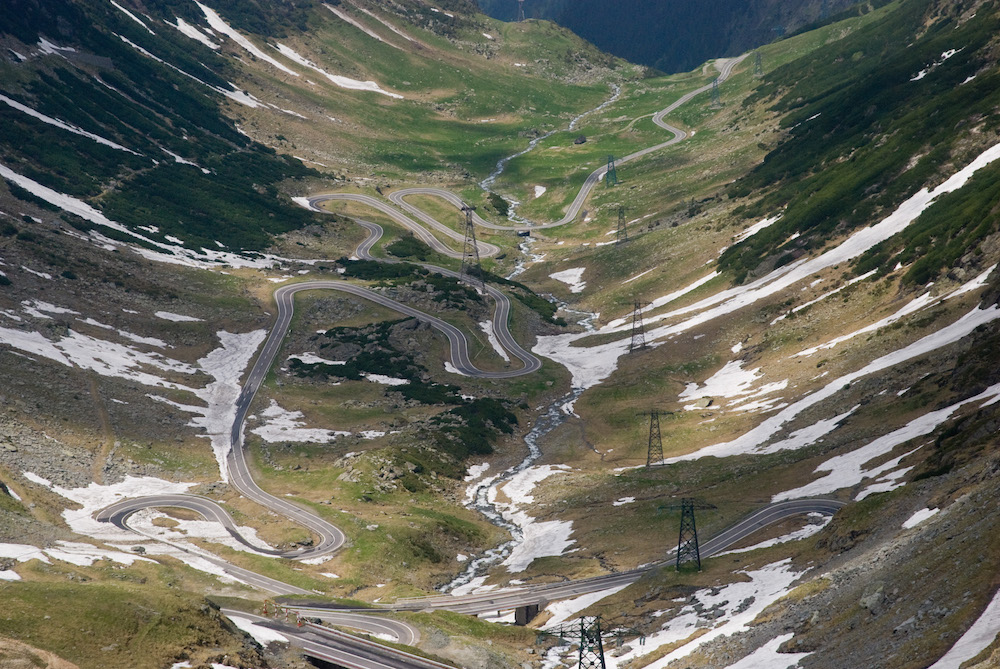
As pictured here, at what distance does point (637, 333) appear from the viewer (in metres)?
137

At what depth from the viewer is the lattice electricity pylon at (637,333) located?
433 ft

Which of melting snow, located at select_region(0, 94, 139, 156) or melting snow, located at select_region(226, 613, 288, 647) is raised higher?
melting snow, located at select_region(0, 94, 139, 156)

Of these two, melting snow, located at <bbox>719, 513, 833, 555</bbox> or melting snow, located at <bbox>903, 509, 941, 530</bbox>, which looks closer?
melting snow, located at <bbox>903, 509, 941, 530</bbox>

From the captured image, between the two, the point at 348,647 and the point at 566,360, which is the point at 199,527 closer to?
the point at 348,647

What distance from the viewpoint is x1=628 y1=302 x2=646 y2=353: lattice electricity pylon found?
132000 mm

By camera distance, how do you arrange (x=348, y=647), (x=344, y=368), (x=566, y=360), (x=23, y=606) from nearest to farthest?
(x=23, y=606) < (x=348, y=647) < (x=344, y=368) < (x=566, y=360)

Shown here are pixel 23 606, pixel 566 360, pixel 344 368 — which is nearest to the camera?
pixel 23 606

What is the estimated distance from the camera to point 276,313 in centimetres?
14425

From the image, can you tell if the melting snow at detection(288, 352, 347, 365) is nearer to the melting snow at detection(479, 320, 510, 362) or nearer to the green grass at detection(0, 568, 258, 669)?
the melting snow at detection(479, 320, 510, 362)

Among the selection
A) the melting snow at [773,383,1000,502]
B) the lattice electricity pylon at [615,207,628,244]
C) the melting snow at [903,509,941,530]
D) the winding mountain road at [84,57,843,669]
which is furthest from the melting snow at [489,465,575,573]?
the lattice electricity pylon at [615,207,628,244]

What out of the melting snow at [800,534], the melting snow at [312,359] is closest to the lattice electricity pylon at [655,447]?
the melting snow at [800,534]

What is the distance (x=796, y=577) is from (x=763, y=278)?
272 ft

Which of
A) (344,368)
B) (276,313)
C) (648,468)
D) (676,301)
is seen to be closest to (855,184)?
(676,301)

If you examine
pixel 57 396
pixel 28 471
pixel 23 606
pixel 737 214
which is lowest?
pixel 23 606
